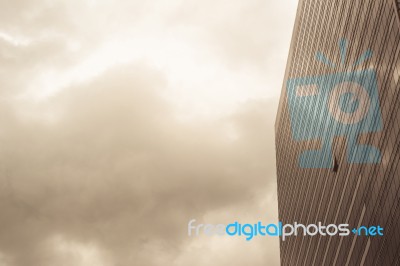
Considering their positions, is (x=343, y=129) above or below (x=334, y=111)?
below

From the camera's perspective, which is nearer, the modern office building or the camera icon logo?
the modern office building

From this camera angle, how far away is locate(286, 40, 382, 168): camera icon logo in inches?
2675

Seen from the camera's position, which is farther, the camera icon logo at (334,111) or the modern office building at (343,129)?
the camera icon logo at (334,111)

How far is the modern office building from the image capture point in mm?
60688

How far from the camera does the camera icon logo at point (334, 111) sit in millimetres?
67938

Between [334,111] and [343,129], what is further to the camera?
[334,111]

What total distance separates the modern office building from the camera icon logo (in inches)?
6.0

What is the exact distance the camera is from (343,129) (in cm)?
8106

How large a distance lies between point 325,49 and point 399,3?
31.8m

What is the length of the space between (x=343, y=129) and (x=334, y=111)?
20.0ft

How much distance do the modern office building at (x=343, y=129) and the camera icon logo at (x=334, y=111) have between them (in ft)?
0.50

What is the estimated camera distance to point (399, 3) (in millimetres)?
57406

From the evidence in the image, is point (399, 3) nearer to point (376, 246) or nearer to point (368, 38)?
point (368, 38)

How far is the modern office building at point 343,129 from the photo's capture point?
60688mm
